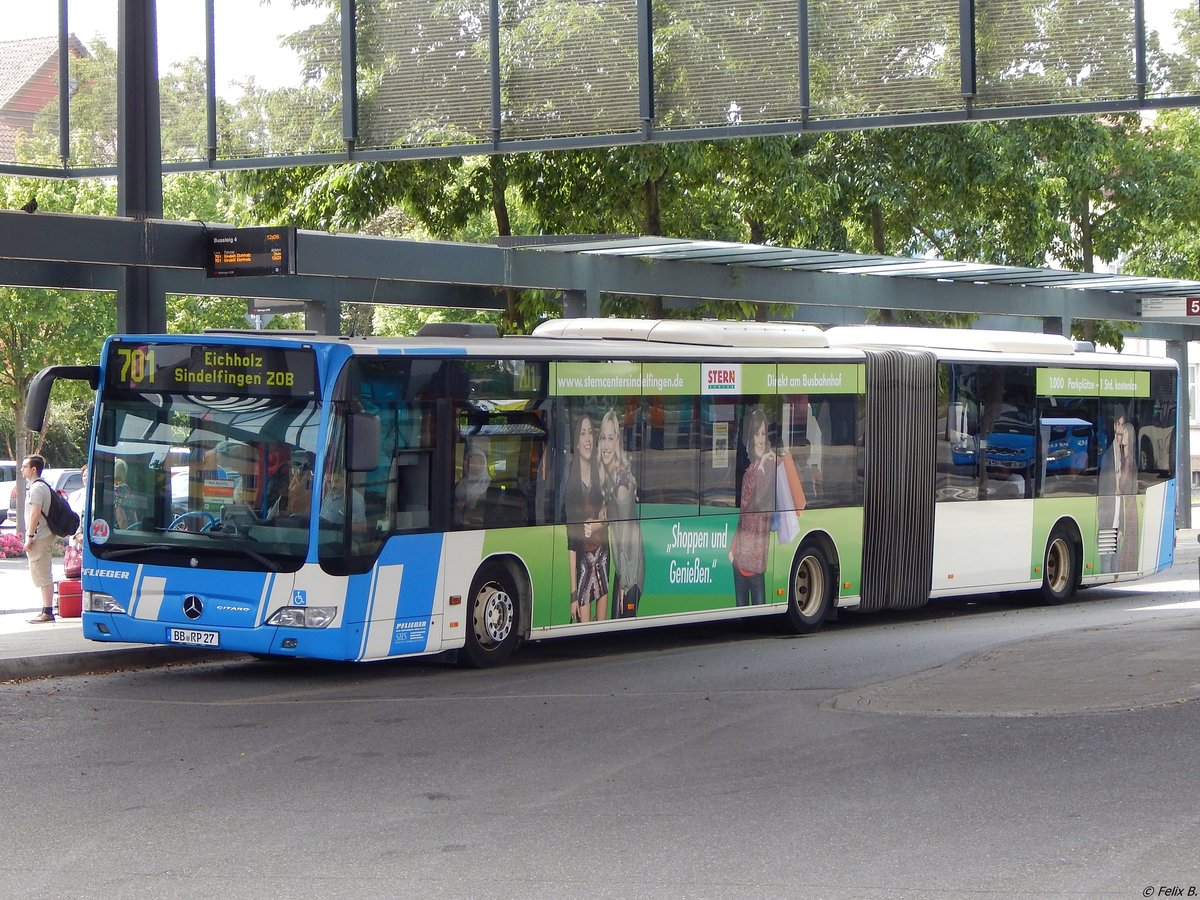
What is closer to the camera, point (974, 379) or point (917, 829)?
point (917, 829)

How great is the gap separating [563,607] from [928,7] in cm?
603

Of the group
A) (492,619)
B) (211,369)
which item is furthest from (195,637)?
(492,619)

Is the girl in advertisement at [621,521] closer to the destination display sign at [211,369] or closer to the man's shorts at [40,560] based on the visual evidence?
the destination display sign at [211,369]

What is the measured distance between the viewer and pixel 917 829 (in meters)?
7.66

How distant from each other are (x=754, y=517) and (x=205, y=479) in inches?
228

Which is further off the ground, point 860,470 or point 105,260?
point 105,260

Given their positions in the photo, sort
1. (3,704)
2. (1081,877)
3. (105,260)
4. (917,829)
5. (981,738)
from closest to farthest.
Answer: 1. (1081,877)
2. (917,829)
3. (981,738)
4. (3,704)
5. (105,260)

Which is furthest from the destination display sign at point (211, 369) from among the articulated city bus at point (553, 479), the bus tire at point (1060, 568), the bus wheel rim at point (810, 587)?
the bus tire at point (1060, 568)

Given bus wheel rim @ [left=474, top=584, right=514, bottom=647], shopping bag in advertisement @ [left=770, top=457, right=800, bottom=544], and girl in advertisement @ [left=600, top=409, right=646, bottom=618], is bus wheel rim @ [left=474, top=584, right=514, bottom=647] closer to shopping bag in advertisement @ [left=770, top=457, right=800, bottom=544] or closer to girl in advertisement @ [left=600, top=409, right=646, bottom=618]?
girl in advertisement @ [left=600, top=409, right=646, bottom=618]

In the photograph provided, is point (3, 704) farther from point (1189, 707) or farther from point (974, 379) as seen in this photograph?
point (974, 379)

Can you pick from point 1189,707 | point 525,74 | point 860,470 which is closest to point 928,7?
point 525,74

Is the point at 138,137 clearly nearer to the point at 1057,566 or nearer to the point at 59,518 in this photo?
the point at 59,518

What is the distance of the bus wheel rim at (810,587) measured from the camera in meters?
17.6

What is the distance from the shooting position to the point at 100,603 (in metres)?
13.5
